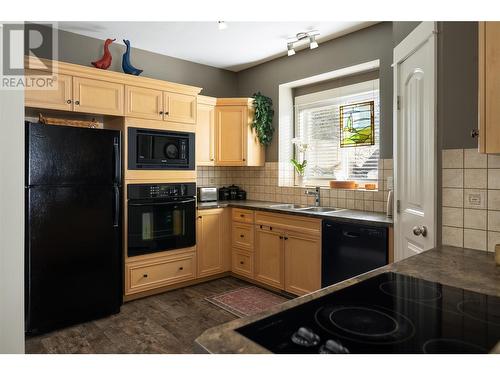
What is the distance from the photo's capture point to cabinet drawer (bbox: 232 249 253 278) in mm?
3885

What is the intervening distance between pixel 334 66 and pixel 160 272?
2869 millimetres

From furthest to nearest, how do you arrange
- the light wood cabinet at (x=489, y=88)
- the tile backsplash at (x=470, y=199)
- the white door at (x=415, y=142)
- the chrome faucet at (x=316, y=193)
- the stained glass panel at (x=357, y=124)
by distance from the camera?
the chrome faucet at (x=316, y=193)
the stained glass panel at (x=357, y=124)
the white door at (x=415, y=142)
the tile backsplash at (x=470, y=199)
the light wood cabinet at (x=489, y=88)

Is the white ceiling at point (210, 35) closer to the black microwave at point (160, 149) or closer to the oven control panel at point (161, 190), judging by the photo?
the black microwave at point (160, 149)

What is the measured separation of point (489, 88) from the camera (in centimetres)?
137

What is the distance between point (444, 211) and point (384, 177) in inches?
57.7

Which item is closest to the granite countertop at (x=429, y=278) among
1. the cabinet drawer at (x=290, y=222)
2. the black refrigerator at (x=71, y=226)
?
the cabinet drawer at (x=290, y=222)

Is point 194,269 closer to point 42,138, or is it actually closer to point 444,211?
point 42,138

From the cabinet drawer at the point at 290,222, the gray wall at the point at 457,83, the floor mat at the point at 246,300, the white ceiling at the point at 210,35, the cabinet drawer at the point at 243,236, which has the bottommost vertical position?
the floor mat at the point at 246,300

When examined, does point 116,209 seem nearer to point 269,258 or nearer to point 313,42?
point 269,258

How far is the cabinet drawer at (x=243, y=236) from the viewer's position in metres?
3.87

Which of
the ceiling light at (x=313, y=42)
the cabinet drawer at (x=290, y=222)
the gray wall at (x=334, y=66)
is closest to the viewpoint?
the cabinet drawer at (x=290, y=222)

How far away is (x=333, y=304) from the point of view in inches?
41.9

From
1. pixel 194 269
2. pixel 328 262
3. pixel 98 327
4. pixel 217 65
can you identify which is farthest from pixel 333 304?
pixel 217 65

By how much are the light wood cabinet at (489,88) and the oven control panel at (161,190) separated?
2.82 metres
